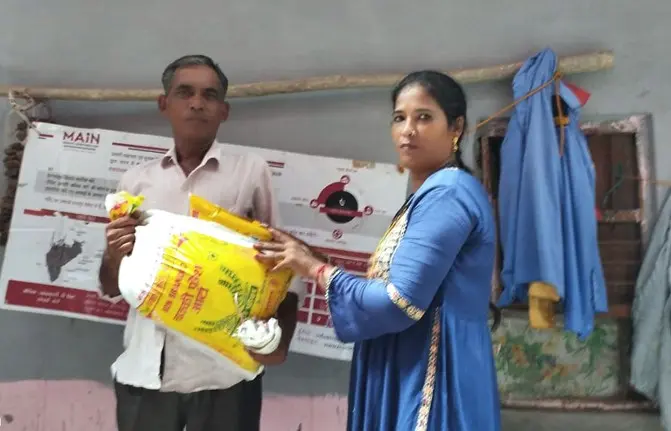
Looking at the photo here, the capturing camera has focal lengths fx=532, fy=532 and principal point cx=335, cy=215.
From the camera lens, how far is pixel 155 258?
111 centimetres

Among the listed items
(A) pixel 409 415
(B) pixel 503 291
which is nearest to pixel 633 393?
(B) pixel 503 291

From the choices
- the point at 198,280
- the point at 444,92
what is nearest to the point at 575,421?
the point at 444,92

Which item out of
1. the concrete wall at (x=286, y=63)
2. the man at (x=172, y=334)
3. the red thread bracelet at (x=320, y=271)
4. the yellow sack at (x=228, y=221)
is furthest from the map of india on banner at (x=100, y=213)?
the red thread bracelet at (x=320, y=271)

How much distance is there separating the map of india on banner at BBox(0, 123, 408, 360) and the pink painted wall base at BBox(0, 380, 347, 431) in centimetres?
23

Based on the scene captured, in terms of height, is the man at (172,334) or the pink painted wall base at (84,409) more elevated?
the man at (172,334)

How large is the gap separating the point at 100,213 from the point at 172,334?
64 cm

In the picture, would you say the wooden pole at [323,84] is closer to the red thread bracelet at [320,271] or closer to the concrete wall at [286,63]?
the concrete wall at [286,63]

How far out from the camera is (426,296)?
37.9 inches

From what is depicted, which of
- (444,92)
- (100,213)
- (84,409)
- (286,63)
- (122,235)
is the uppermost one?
(286,63)

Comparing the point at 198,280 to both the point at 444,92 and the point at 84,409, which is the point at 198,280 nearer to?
the point at 444,92

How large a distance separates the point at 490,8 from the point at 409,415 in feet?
4.74

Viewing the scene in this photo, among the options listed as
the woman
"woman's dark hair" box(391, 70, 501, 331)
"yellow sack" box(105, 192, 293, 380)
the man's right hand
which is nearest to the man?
the man's right hand

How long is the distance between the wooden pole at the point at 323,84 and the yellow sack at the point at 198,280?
79 centimetres

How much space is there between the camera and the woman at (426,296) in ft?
3.16
